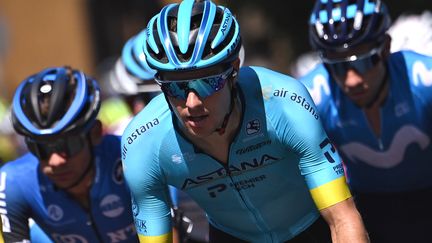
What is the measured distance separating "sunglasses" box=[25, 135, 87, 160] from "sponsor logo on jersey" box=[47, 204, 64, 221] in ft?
1.19

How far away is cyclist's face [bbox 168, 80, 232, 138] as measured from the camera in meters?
4.14

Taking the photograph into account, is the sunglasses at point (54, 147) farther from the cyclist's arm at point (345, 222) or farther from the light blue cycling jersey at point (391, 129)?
the cyclist's arm at point (345, 222)

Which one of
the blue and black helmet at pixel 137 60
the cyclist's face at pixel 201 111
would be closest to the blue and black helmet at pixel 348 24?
the cyclist's face at pixel 201 111

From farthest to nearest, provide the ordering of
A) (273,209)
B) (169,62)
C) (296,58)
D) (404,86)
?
1. (296,58)
2. (404,86)
3. (273,209)
4. (169,62)

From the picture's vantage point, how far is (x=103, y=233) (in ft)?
18.1

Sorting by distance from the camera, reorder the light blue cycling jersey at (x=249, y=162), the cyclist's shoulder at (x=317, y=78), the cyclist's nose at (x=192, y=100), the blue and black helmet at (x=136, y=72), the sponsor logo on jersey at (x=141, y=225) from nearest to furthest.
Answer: the cyclist's nose at (x=192, y=100)
the light blue cycling jersey at (x=249, y=162)
the sponsor logo on jersey at (x=141, y=225)
the cyclist's shoulder at (x=317, y=78)
the blue and black helmet at (x=136, y=72)

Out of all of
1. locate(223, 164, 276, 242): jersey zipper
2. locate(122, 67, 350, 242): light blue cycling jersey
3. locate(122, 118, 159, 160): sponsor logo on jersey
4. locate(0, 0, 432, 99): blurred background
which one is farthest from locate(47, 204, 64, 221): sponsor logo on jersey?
locate(0, 0, 432, 99): blurred background

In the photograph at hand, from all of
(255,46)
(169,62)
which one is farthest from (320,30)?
(255,46)

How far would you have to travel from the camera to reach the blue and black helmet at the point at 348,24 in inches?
215

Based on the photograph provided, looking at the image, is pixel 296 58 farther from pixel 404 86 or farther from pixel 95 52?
pixel 95 52

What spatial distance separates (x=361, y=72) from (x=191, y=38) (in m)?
1.54

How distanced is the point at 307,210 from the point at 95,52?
24.1 metres

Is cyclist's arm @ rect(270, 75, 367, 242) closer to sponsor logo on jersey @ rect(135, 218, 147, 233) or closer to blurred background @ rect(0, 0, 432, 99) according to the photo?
sponsor logo on jersey @ rect(135, 218, 147, 233)

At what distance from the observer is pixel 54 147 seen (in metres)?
5.27
